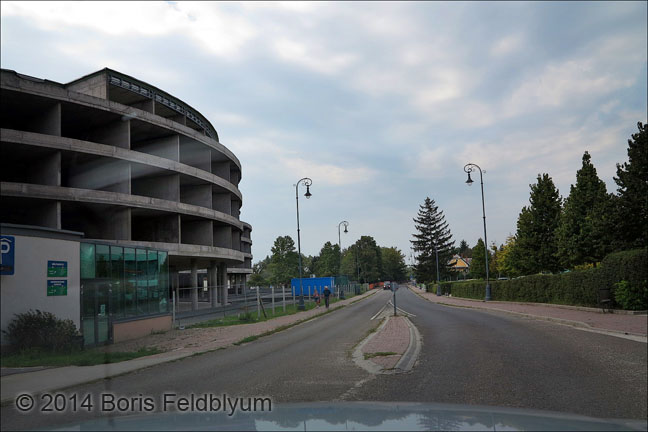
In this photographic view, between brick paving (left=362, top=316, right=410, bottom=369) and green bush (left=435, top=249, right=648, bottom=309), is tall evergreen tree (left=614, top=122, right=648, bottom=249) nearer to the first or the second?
green bush (left=435, top=249, right=648, bottom=309)

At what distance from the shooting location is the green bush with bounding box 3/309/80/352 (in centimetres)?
1248

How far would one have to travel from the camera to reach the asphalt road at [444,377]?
6645mm

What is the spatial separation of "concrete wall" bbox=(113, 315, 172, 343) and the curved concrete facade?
11986mm

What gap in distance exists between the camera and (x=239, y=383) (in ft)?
27.5

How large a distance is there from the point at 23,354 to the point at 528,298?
2546cm

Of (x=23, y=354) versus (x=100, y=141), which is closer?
(x=23, y=354)

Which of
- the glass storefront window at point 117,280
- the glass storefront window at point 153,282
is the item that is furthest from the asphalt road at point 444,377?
the glass storefront window at point 153,282

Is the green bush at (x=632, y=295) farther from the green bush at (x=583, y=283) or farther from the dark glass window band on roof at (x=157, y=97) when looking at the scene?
the dark glass window band on roof at (x=157, y=97)

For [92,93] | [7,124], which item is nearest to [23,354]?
[7,124]

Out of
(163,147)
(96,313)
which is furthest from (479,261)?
(96,313)

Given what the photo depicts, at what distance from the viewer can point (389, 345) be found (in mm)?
12641

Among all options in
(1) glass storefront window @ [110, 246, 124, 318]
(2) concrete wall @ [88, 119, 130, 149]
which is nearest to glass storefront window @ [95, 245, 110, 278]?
(1) glass storefront window @ [110, 246, 124, 318]

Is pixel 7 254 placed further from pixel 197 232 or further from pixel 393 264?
pixel 393 264

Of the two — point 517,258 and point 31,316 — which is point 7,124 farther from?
point 517,258
